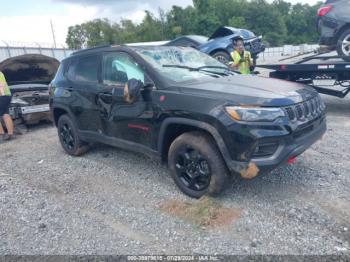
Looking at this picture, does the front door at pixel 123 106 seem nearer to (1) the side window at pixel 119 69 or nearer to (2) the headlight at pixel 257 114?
(1) the side window at pixel 119 69

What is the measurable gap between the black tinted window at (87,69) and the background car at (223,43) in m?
4.90

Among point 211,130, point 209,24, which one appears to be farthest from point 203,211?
point 209,24

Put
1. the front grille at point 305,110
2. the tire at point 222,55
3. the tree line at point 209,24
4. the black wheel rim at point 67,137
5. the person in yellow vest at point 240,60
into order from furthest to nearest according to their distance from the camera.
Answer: the tree line at point 209,24 → the tire at point 222,55 → the person in yellow vest at point 240,60 → the black wheel rim at point 67,137 → the front grille at point 305,110

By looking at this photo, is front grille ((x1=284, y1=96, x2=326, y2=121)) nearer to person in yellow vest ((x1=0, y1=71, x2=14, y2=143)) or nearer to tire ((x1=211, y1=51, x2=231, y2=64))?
person in yellow vest ((x1=0, y1=71, x2=14, y2=143))

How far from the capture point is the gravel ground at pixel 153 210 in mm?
2986

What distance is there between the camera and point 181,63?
14.4 ft

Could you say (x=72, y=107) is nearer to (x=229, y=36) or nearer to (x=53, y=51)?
(x=229, y=36)

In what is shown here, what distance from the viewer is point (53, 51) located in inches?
913

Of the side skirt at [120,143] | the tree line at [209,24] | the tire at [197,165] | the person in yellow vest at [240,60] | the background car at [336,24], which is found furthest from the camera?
the tree line at [209,24]

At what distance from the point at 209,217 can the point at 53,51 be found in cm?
2270

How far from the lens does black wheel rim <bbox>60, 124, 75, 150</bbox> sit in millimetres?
5684

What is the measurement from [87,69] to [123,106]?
1236 millimetres

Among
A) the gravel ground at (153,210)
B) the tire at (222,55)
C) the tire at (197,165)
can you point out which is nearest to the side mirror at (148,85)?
the tire at (197,165)

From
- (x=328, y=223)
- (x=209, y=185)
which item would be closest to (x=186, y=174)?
(x=209, y=185)
